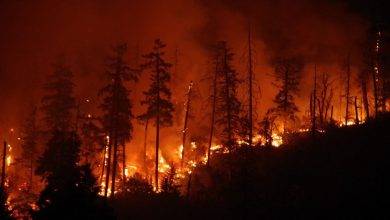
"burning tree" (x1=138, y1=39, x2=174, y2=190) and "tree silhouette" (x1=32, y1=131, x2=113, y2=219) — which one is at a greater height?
"burning tree" (x1=138, y1=39, x2=174, y2=190)

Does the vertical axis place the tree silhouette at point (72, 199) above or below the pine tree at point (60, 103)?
below

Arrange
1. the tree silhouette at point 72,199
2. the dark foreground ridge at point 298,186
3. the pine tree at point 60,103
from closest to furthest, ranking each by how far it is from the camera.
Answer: the tree silhouette at point 72,199 → the dark foreground ridge at point 298,186 → the pine tree at point 60,103

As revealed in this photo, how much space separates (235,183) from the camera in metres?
26.1

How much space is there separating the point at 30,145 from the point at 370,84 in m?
47.2

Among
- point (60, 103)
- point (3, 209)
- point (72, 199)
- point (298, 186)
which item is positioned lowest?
point (3, 209)

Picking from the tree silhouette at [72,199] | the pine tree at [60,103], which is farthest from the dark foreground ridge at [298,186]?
the tree silhouette at [72,199]

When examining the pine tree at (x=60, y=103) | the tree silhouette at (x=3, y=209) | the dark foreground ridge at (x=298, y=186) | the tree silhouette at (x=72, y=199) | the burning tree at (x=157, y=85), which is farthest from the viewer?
the pine tree at (x=60, y=103)

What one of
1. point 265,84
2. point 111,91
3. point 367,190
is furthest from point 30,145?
point 367,190

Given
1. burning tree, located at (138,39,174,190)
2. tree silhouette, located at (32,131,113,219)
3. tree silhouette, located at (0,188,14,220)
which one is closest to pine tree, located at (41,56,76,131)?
burning tree, located at (138,39,174,190)

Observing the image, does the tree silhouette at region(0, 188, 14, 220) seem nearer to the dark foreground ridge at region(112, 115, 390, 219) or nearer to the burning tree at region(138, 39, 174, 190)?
the dark foreground ridge at region(112, 115, 390, 219)

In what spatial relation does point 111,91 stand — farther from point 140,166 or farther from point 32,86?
point 32,86

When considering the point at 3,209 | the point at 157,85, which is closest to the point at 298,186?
the point at 157,85

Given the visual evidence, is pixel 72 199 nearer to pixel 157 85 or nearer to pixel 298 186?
pixel 298 186

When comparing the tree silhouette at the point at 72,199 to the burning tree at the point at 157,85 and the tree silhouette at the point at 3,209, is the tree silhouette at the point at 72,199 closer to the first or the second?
the tree silhouette at the point at 3,209
